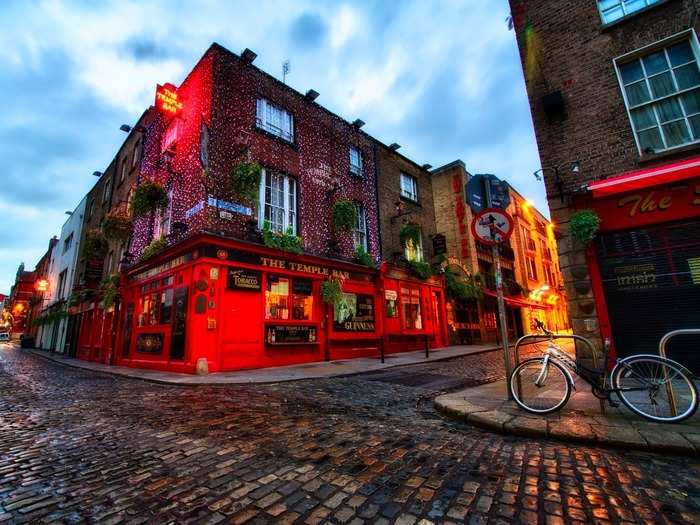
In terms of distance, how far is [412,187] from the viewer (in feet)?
67.9

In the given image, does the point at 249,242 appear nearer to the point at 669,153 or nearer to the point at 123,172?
the point at 669,153

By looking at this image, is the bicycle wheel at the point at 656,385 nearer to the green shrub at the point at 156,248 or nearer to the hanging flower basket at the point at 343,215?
the hanging flower basket at the point at 343,215

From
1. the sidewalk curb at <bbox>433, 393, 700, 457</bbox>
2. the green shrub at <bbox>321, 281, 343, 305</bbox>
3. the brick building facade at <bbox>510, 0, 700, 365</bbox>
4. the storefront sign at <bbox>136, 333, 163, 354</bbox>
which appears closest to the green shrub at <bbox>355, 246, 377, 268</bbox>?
the green shrub at <bbox>321, 281, 343, 305</bbox>

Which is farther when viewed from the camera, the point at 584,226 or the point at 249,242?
the point at 249,242

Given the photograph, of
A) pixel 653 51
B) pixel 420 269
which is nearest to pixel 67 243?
pixel 420 269

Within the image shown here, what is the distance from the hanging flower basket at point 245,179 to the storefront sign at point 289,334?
466 cm

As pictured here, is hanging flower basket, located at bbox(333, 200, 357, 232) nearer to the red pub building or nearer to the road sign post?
the red pub building

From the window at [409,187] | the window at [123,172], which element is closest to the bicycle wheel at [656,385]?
the window at [409,187]

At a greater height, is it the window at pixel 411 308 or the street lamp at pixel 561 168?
the street lamp at pixel 561 168

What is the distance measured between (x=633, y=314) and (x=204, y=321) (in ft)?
34.5

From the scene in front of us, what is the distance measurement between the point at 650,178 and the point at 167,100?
1486cm

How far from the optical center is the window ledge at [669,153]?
6.56 meters

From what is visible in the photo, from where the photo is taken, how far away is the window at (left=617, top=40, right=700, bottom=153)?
6836 millimetres

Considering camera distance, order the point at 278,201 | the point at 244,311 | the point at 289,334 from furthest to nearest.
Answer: the point at 278,201
the point at 289,334
the point at 244,311
